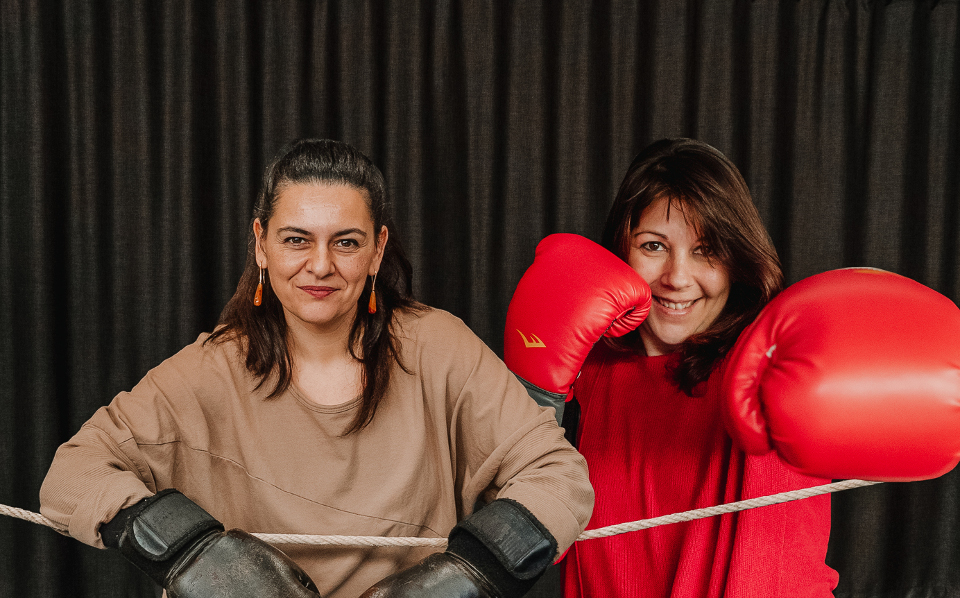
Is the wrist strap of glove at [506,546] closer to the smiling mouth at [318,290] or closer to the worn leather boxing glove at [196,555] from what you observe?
the worn leather boxing glove at [196,555]

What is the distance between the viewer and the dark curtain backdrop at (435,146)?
197 centimetres

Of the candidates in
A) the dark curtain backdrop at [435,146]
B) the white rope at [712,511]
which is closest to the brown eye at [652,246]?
the white rope at [712,511]

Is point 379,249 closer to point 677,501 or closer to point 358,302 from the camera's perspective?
point 358,302

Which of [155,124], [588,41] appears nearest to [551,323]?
[588,41]

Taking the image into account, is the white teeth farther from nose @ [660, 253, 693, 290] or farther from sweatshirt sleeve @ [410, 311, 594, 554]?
sweatshirt sleeve @ [410, 311, 594, 554]

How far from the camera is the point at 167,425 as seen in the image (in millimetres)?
1009

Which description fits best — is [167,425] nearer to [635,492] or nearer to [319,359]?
[319,359]

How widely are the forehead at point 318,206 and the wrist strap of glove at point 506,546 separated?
50 centimetres

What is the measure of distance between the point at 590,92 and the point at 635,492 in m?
1.39

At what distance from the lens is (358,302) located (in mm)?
1160

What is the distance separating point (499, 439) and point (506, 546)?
0.68ft

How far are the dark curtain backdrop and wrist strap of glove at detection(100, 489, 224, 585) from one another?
4.13 ft

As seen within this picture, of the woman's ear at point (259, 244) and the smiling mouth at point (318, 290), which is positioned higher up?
the woman's ear at point (259, 244)

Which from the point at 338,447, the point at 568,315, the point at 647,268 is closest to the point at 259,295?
the point at 338,447
